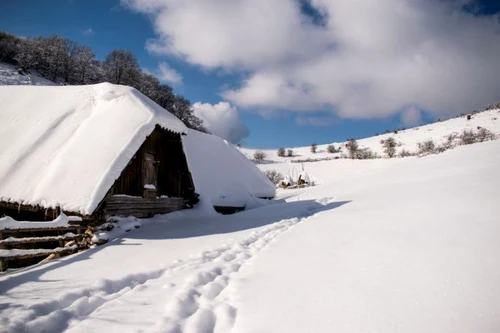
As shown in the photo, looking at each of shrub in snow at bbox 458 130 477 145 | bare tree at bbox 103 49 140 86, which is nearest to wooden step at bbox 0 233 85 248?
bare tree at bbox 103 49 140 86

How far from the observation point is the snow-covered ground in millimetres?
2910

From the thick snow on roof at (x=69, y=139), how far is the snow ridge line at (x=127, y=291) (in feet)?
14.1

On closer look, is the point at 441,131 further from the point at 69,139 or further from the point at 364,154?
the point at 69,139

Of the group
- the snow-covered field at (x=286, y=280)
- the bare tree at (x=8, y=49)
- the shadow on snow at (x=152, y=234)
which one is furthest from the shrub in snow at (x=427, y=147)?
the bare tree at (x=8, y=49)

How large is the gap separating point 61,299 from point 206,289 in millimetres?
1815

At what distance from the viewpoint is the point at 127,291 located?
3.92 m

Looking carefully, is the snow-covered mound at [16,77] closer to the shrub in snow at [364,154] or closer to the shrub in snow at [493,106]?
the shrub in snow at [364,154]

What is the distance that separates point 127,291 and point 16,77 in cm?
3765

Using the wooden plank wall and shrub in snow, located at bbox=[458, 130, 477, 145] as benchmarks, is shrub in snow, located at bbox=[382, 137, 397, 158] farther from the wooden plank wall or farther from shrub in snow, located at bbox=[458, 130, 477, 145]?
the wooden plank wall

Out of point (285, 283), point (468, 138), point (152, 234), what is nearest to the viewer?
point (285, 283)

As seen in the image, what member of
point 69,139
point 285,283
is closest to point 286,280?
point 285,283

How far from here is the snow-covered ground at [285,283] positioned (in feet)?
9.55

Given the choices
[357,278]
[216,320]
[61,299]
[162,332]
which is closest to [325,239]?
[357,278]

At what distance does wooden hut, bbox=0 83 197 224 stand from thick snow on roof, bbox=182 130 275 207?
1799 millimetres
